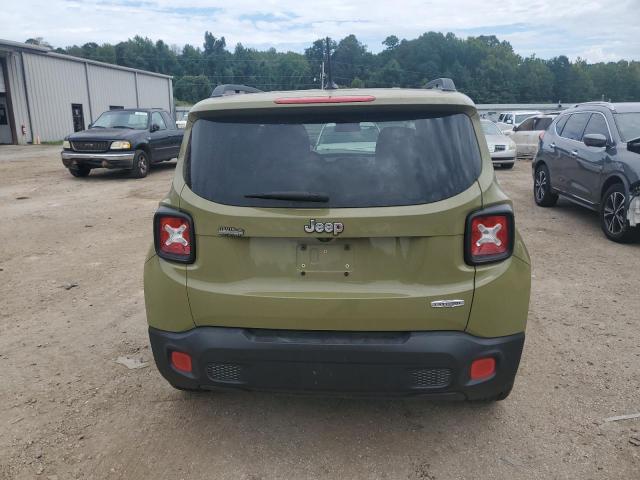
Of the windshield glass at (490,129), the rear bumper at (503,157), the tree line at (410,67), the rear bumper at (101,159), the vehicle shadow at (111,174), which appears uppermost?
the tree line at (410,67)

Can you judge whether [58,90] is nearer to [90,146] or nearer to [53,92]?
[53,92]

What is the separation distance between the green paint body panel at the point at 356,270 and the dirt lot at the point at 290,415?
75cm

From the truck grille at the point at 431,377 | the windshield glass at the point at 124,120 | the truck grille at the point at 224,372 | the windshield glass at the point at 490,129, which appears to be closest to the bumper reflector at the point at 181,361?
the truck grille at the point at 224,372

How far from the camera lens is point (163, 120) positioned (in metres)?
15.9

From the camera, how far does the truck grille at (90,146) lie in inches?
543

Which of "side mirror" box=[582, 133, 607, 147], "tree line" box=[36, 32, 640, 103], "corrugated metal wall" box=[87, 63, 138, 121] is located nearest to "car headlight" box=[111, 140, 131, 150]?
"side mirror" box=[582, 133, 607, 147]

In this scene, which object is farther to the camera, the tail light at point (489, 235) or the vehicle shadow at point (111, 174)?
the vehicle shadow at point (111, 174)

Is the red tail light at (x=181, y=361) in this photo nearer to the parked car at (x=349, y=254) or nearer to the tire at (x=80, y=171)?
the parked car at (x=349, y=254)

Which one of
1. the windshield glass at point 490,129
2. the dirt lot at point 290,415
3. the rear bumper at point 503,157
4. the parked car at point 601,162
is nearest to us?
the dirt lot at point 290,415

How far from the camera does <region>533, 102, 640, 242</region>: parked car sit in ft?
23.1

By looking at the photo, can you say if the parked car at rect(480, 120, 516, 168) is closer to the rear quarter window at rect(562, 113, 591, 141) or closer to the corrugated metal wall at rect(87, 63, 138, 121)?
the rear quarter window at rect(562, 113, 591, 141)

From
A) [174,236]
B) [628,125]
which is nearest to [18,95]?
[628,125]

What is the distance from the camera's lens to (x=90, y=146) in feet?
45.4

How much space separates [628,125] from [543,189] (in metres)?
2.50
